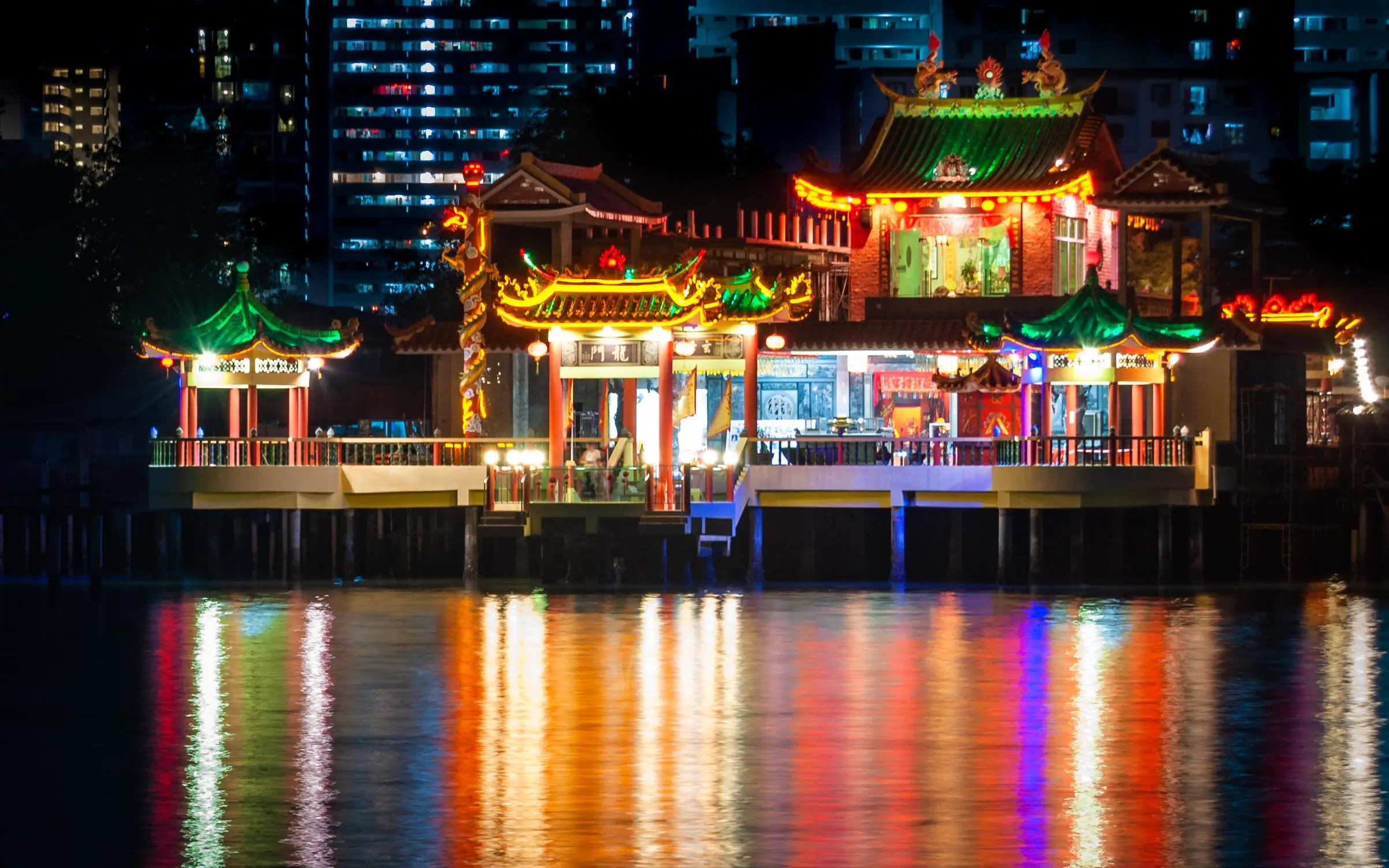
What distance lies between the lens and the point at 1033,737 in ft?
90.5

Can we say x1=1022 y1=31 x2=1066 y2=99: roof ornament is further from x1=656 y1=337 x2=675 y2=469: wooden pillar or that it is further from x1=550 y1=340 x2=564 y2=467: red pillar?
x1=550 y1=340 x2=564 y2=467: red pillar

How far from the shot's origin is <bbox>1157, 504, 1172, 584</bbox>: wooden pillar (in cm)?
4756

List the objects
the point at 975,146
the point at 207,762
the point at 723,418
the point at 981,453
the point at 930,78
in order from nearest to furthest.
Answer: the point at 207,762
the point at 981,453
the point at 723,418
the point at 975,146
the point at 930,78

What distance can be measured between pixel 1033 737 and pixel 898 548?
796 inches

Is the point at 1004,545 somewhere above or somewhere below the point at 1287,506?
below

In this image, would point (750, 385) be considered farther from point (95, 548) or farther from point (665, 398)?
point (95, 548)

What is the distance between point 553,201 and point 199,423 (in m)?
22.8

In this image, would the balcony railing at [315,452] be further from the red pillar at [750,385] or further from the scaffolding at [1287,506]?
the scaffolding at [1287,506]

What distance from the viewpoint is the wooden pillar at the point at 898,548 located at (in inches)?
1871

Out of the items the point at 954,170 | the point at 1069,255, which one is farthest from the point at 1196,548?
the point at 954,170

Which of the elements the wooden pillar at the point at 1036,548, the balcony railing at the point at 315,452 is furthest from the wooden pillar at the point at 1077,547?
the balcony railing at the point at 315,452

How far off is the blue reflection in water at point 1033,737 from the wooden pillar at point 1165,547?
21.3ft

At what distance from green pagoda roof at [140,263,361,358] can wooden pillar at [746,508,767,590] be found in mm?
10104

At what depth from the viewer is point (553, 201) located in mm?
50531
